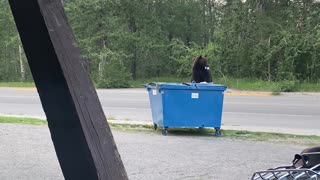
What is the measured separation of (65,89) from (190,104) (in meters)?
7.82

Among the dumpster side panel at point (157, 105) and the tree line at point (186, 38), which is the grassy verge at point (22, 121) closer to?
the dumpster side panel at point (157, 105)

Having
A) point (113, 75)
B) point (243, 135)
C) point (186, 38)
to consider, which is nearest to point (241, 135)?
point (243, 135)

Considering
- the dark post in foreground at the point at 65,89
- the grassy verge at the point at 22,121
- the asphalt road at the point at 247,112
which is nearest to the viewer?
the dark post in foreground at the point at 65,89

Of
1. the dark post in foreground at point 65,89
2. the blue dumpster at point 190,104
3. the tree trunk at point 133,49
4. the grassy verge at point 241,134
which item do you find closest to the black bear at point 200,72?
the grassy verge at point 241,134

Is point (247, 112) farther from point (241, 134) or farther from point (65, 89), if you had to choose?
point (65, 89)

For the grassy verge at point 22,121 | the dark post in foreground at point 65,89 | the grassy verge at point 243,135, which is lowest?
the grassy verge at point 243,135

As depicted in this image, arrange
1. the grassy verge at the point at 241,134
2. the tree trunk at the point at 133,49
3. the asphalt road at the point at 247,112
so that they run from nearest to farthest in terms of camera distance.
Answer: the grassy verge at the point at 241,134 < the asphalt road at the point at 247,112 < the tree trunk at the point at 133,49

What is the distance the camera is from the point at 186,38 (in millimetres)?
40656

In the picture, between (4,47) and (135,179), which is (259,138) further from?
(4,47)

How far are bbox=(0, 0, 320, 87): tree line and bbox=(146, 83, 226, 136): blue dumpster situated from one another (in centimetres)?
Result: 1690

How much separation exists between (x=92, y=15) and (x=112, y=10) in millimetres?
1503

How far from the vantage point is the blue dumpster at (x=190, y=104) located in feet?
32.9

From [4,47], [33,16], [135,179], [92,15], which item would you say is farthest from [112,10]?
[33,16]

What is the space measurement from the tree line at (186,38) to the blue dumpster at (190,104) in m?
16.9
